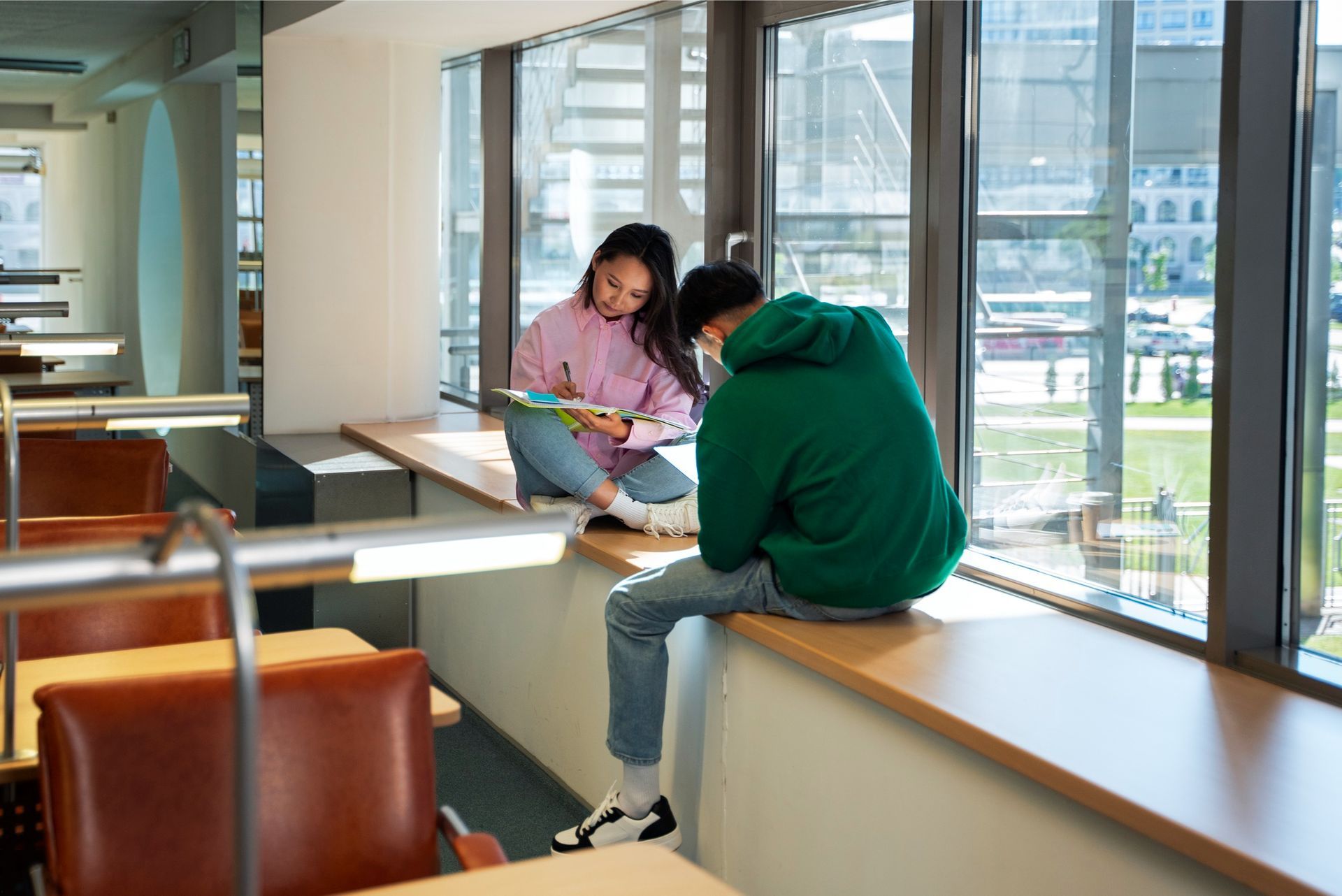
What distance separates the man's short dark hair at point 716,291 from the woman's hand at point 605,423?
19.8 inches

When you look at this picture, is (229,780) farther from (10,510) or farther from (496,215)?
(496,215)

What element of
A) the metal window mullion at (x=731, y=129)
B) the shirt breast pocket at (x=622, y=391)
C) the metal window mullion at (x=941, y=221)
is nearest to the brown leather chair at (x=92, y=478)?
the shirt breast pocket at (x=622, y=391)

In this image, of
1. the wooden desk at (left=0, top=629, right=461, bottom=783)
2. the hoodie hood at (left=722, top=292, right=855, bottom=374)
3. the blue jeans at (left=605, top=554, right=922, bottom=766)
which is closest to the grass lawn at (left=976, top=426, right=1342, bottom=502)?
the blue jeans at (left=605, top=554, right=922, bottom=766)

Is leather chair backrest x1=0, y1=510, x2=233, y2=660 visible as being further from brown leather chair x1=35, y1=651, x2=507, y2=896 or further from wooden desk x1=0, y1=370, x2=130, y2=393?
wooden desk x1=0, y1=370, x2=130, y2=393

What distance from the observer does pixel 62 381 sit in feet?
19.0

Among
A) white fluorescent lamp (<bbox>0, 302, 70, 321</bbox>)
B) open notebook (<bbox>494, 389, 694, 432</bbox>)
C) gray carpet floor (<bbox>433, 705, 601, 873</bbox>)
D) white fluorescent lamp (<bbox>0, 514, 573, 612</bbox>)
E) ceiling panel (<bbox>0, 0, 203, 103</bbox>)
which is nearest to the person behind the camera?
white fluorescent lamp (<bbox>0, 514, 573, 612</bbox>)

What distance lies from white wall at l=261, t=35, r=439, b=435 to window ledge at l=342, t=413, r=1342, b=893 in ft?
8.37

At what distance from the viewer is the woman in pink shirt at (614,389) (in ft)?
10.6

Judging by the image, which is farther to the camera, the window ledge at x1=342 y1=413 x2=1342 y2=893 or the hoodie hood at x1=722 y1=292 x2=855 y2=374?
the hoodie hood at x1=722 y1=292 x2=855 y2=374

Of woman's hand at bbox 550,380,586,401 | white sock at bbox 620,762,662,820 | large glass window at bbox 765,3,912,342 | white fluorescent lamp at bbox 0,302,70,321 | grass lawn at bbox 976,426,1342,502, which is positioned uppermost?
large glass window at bbox 765,3,912,342

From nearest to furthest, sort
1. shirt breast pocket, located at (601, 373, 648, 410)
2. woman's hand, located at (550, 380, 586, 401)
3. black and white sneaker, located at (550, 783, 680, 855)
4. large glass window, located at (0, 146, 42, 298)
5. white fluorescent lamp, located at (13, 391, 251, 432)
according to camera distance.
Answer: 1. white fluorescent lamp, located at (13, 391, 251, 432)
2. black and white sneaker, located at (550, 783, 680, 855)
3. woman's hand, located at (550, 380, 586, 401)
4. shirt breast pocket, located at (601, 373, 648, 410)
5. large glass window, located at (0, 146, 42, 298)

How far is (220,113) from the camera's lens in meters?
6.77

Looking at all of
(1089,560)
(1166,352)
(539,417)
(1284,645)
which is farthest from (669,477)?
(1284,645)

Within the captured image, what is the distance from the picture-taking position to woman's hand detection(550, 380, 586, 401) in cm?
333
